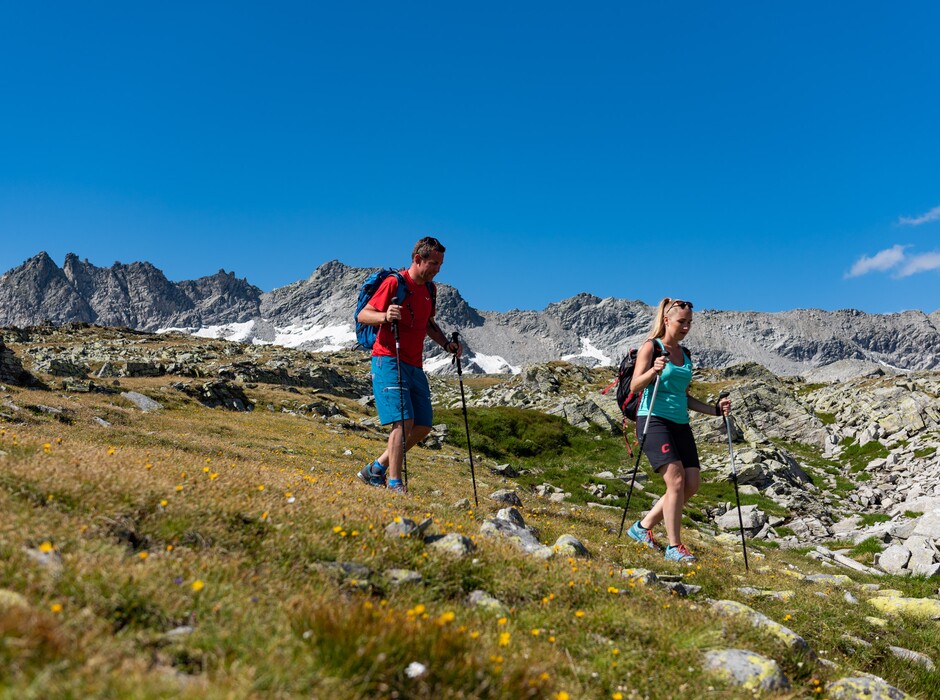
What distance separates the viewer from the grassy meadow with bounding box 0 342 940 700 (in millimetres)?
2867

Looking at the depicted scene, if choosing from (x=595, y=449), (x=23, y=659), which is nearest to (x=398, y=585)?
(x=23, y=659)

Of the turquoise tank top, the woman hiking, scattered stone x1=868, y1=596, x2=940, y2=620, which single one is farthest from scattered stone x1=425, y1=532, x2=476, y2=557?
scattered stone x1=868, y1=596, x2=940, y2=620

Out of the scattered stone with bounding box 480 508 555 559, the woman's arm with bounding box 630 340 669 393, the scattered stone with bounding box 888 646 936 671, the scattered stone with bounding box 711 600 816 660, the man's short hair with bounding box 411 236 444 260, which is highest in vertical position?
the man's short hair with bounding box 411 236 444 260

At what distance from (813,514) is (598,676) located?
62.8 feet

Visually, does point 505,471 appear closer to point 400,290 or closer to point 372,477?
point 372,477

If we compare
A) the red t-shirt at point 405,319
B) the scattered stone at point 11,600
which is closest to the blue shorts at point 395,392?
the red t-shirt at point 405,319

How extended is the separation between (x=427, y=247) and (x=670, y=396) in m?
4.63

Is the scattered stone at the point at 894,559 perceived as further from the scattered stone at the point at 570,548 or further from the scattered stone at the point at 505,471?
the scattered stone at the point at 505,471

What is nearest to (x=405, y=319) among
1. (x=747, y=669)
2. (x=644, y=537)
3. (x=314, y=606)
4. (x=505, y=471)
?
(x=644, y=537)

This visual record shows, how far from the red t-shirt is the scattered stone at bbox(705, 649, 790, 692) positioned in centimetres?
591

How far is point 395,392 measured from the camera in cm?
909

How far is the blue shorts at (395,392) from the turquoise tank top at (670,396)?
11.7ft

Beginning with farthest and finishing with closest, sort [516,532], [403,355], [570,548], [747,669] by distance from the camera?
[403,355] < [516,532] < [570,548] < [747,669]

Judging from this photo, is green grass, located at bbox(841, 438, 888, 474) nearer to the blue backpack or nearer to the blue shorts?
the blue shorts
